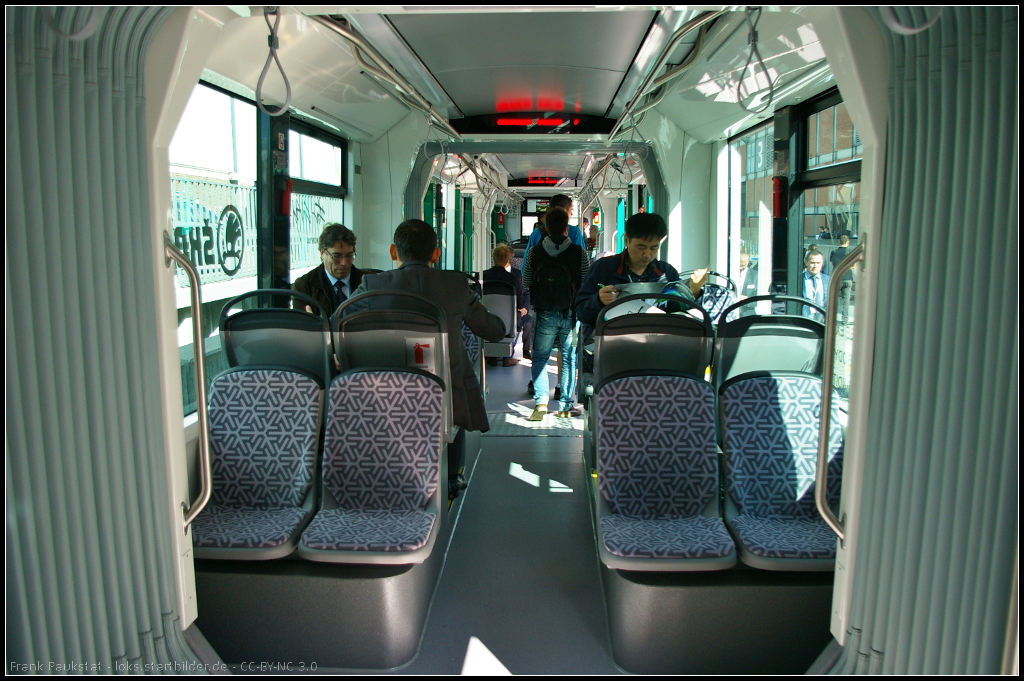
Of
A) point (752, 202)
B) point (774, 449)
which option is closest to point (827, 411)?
point (774, 449)

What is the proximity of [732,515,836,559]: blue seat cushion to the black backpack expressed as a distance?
9.91 feet

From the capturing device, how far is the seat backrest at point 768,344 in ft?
10.6

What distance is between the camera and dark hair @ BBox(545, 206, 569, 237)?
18.7 ft

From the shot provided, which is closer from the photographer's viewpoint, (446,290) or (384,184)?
(446,290)

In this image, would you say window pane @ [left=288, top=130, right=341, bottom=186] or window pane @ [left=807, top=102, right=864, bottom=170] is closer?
window pane @ [left=807, top=102, right=864, bottom=170]

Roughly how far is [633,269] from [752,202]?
191cm

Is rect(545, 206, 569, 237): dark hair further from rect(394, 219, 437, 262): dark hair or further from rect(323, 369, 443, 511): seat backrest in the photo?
rect(323, 369, 443, 511): seat backrest

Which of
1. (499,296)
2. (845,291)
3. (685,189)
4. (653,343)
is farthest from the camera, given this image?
(499,296)

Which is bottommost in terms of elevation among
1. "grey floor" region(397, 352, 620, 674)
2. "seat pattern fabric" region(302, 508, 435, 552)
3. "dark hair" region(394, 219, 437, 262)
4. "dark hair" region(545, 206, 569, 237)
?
"grey floor" region(397, 352, 620, 674)

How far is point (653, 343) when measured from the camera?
3.36 meters

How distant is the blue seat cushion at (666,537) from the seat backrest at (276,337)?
1.41 meters

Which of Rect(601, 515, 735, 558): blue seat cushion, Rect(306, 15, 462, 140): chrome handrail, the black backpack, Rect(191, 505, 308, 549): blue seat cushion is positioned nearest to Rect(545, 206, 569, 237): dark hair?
the black backpack

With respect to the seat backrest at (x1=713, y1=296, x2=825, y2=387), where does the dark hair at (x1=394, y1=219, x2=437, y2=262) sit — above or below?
above

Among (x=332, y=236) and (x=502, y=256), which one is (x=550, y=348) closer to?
(x=332, y=236)
